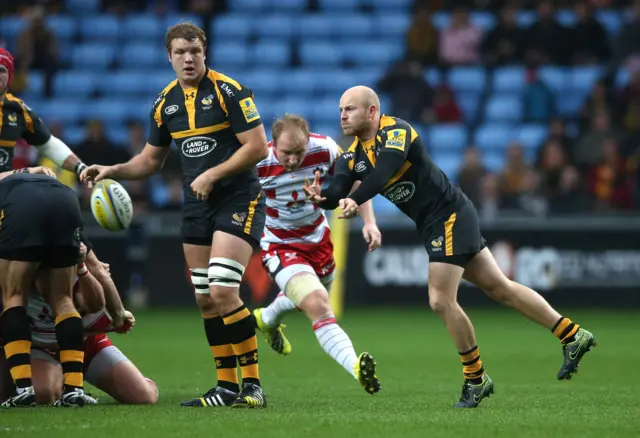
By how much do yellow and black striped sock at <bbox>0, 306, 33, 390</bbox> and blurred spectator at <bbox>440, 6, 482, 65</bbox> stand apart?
45.2 ft

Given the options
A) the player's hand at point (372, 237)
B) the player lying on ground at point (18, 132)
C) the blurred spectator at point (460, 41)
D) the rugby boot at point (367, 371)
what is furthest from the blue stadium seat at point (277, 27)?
the rugby boot at point (367, 371)

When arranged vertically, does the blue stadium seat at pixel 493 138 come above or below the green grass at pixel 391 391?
above

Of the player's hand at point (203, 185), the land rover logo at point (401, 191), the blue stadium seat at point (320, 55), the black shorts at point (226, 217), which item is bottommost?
the black shorts at point (226, 217)

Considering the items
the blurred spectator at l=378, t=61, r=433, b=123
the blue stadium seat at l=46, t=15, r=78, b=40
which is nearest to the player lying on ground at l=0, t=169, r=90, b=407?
the blurred spectator at l=378, t=61, r=433, b=123

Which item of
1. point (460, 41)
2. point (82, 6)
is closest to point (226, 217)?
point (460, 41)

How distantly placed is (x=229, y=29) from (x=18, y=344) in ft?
48.2

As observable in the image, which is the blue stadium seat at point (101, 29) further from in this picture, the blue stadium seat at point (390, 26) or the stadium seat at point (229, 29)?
the blue stadium seat at point (390, 26)

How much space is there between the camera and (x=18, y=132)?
8773mm

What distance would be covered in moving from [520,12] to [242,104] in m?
14.2

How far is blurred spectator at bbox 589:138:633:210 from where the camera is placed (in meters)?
16.8

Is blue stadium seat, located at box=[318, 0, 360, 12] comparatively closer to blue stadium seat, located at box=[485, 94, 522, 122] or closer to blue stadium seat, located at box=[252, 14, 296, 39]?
blue stadium seat, located at box=[252, 14, 296, 39]

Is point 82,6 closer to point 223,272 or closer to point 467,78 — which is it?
point 467,78

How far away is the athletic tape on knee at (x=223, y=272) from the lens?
7367mm

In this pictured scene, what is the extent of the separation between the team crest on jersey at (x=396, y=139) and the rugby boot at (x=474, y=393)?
1.57 metres
